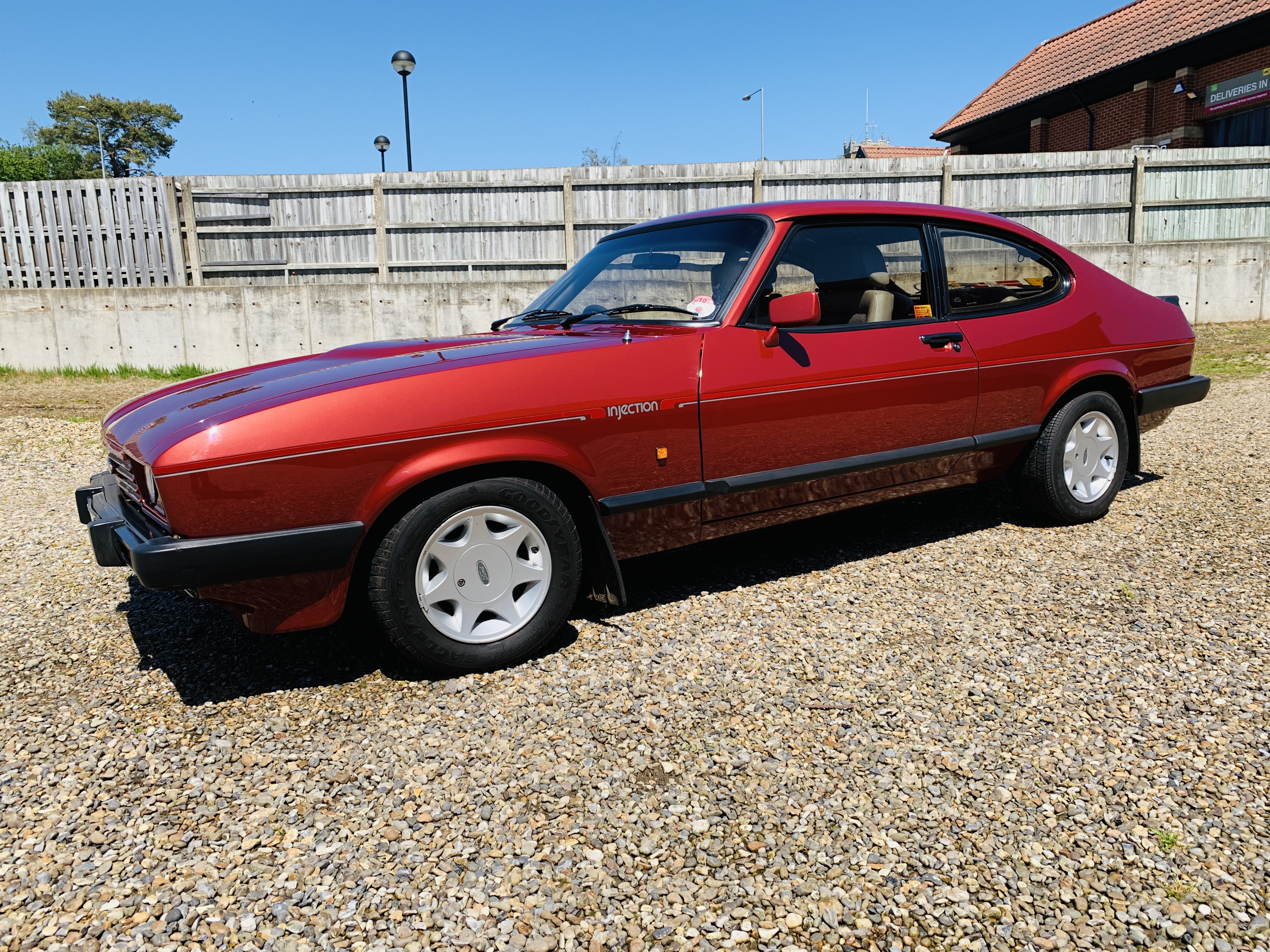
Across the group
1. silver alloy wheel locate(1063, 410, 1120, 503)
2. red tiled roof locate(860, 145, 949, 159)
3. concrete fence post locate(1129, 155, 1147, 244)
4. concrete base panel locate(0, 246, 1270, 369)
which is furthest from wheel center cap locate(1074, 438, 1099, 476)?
red tiled roof locate(860, 145, 949, 159)

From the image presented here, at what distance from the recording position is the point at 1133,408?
500 cm

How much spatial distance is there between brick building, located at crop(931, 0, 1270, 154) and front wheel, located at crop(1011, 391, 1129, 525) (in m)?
17.1

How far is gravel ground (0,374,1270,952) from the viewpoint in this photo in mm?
2045

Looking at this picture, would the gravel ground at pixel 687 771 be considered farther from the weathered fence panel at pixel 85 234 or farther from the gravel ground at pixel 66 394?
the weathered fence panel at pixel 85 234

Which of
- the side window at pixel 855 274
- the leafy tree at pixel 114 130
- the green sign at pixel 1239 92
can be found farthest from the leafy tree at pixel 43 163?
the side window at pixel 855 274

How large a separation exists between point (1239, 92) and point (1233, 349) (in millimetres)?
9853

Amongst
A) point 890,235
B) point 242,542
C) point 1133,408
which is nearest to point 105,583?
point 242,542

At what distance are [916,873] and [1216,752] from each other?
113 cm

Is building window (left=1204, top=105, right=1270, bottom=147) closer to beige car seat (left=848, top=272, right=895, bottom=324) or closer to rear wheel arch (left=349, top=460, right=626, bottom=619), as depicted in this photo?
beige car seat (left=848, top=272, right=895, bottom=324)

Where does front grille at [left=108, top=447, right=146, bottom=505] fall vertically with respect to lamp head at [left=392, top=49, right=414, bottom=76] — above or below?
below

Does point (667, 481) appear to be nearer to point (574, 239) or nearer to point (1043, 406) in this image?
point (1043, 406)

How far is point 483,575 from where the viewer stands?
3.23 meters

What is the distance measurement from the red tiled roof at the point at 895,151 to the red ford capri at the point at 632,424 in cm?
3460

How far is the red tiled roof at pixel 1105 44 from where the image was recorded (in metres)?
18.7
